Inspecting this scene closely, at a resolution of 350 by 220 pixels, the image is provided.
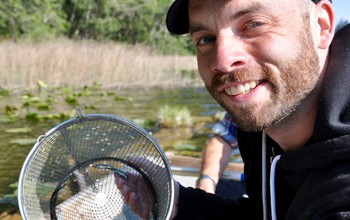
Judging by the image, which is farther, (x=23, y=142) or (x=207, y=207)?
(x=23, y=142)

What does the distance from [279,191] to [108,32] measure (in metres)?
20.7

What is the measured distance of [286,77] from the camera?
108cm

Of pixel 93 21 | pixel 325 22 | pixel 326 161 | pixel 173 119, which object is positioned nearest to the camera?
pixel 326 161

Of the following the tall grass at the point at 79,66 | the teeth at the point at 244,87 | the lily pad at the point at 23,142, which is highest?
the tall grass at the point at 79,66

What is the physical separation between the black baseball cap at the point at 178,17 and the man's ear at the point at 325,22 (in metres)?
0.41

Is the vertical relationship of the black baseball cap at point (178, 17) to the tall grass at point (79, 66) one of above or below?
below

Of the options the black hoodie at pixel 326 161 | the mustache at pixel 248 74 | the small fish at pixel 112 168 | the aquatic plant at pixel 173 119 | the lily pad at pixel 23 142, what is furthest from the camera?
the aquatic plant at pixel 173 119

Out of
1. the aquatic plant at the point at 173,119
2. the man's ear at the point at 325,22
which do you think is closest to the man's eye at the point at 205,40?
the man's ear at the point at 325,22

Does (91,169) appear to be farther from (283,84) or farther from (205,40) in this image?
(283,84)

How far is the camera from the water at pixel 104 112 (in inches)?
181

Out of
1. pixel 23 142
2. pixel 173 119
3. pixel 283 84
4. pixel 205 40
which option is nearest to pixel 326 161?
pixel 283 84

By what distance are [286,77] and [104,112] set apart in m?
6.58

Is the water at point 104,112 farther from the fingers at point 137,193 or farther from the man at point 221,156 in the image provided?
the fingers at point 137,193

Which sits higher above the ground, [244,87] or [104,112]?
[104,112]
